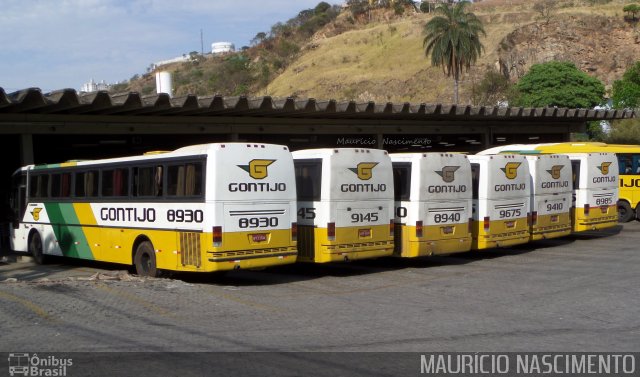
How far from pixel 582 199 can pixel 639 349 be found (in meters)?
14.2

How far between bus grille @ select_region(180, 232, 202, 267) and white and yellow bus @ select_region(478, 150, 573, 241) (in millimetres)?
9923

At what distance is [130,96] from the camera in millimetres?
20969

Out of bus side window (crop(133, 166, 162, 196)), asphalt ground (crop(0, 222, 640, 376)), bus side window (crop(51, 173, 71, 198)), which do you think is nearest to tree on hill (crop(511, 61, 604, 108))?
asphalt ground (crop(0, 222, 640, 376))

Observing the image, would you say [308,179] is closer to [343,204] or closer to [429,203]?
[343,204]

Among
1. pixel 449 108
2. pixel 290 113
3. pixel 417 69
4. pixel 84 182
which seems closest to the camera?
pixel 84 182

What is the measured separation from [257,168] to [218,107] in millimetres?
9016

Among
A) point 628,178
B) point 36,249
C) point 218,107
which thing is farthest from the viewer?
point 628,178

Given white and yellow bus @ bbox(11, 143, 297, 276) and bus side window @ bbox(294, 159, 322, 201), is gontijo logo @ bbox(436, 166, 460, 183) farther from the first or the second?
white and yellow bus @ bbox(11, 143, 297, 276)

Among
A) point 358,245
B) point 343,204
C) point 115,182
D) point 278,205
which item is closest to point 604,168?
point 358,245

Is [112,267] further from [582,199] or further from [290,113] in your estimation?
[582,199]

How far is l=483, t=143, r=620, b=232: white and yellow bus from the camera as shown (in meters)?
22.5

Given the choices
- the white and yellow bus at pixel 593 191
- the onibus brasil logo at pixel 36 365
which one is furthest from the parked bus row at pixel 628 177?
the onibus brasil logo at pixel 36 365

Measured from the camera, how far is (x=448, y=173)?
1755cm

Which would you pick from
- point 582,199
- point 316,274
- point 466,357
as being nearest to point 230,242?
point 316,274
